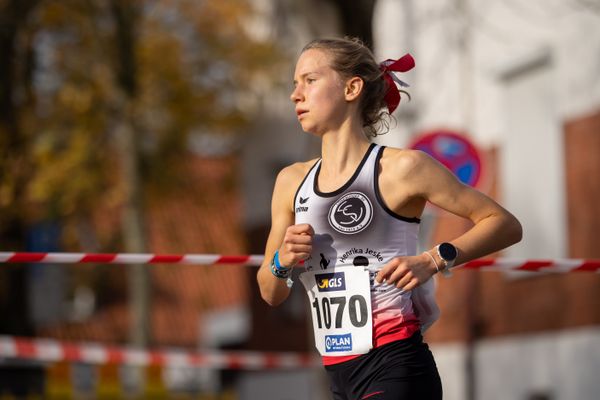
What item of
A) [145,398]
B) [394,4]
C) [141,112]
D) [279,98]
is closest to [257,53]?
[279,98]

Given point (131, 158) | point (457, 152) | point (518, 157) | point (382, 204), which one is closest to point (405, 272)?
point (382, 204)

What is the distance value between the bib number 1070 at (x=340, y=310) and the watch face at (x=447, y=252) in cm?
35

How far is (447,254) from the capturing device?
495 cm

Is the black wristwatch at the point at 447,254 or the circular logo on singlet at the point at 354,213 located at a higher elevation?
the circular logo on singlet at the point at 354,213

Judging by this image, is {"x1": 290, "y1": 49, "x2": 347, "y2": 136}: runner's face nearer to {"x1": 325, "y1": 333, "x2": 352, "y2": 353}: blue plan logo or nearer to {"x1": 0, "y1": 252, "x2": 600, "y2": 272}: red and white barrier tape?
{"x1": 325, "y1": 333, "x2": 352, "y2": 353}: blue plan logo

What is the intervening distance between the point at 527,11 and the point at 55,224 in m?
9.13

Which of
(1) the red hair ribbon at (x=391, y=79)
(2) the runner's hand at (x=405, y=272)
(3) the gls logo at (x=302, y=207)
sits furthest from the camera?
(1) the red hair ribbon at (x=391, y=79)

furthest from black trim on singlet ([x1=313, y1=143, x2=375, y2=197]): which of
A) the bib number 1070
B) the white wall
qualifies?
the white wall

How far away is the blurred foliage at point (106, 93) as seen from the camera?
755 inches

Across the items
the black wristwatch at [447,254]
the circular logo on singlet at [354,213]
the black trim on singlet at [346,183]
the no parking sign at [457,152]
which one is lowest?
the black wristwatch at [447,254]

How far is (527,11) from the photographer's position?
16.4 meters

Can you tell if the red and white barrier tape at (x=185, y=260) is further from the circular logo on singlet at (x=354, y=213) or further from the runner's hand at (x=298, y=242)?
the runner's hand at (x=298, y=242)

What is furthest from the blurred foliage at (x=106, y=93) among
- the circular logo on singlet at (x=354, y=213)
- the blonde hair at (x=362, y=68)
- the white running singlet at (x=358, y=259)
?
the circular logo on singlet at (x=354, y=213)

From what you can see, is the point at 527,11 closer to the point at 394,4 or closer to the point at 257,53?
the point at 394,4
